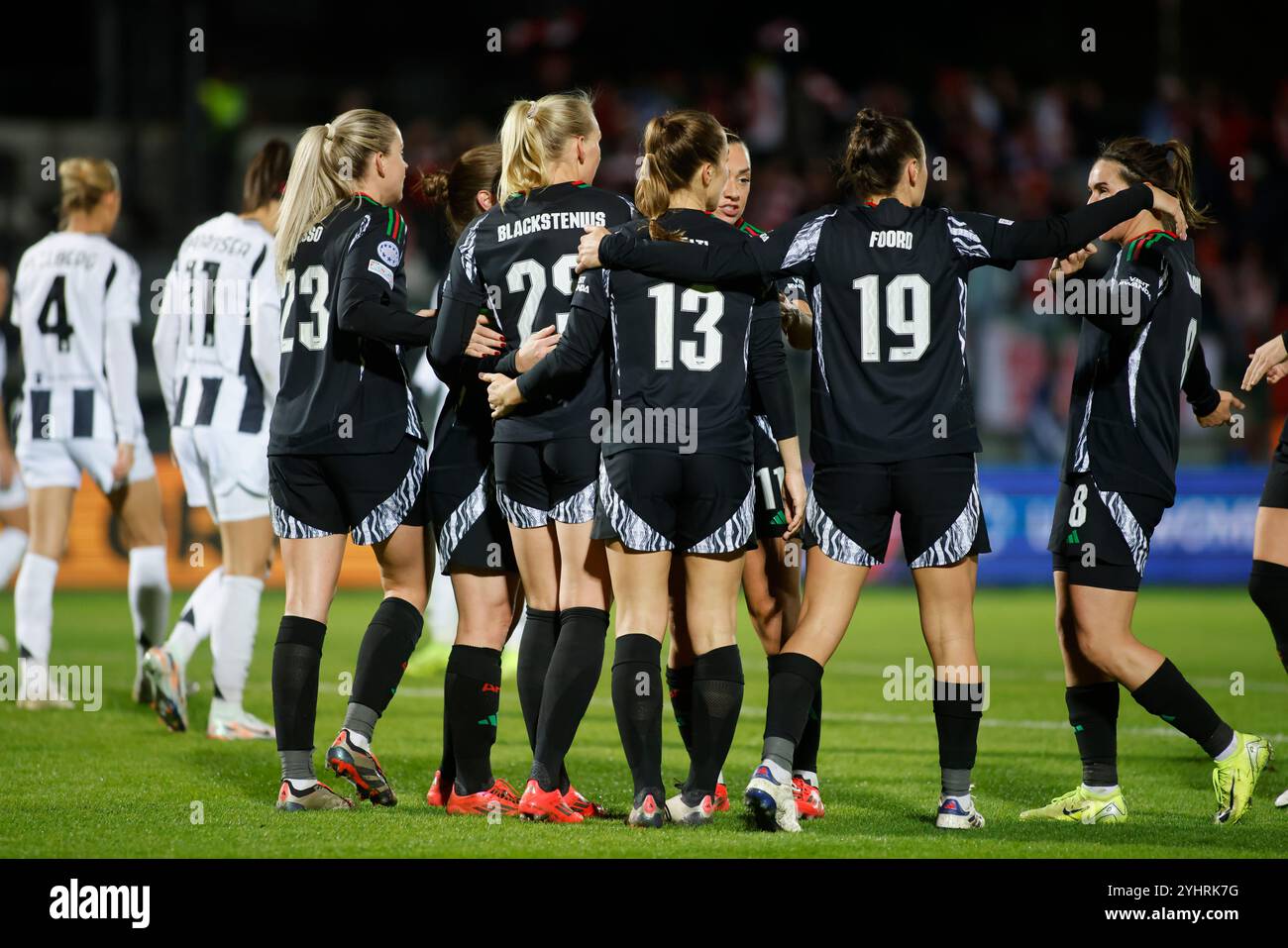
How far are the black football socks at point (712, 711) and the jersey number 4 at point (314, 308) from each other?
1.71 m

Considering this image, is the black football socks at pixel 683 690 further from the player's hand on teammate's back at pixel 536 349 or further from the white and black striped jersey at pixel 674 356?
the player's hand on teammate's back at pixel 536 349

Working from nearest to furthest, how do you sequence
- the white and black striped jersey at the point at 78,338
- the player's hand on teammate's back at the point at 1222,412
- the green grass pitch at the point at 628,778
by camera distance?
the green grass pitch at the point at 628,778
the player's hand on teammate's back at the point at 1222,412
the white and black striped jersey at the point at 78,338

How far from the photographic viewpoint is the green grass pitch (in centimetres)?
477

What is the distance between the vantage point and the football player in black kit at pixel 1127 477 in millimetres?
5320

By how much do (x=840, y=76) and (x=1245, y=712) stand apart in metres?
15.7

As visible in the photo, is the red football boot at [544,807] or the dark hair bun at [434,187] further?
the dark hair bun at [434,187]

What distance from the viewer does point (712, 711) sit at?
16.6ft

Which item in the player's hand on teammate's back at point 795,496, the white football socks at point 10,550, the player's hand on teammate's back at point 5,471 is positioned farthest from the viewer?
the player's hand on teammate's back at point 5,471

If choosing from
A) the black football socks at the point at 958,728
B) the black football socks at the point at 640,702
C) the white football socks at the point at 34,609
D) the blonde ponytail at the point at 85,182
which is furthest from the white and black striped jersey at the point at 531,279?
the white football socks at the point at 34,609

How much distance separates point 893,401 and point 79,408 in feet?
16.2

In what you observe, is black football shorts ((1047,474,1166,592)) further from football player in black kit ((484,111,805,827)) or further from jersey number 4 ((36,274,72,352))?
jersey number 4 ((36,274,72,352))

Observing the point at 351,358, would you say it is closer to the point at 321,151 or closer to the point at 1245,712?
the point at 321,151
